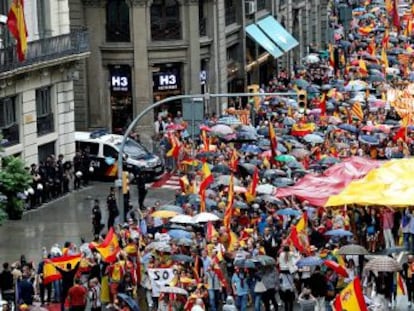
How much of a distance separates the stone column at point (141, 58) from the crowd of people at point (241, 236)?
5848 millimetres

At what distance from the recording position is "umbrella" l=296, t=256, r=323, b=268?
3312cm

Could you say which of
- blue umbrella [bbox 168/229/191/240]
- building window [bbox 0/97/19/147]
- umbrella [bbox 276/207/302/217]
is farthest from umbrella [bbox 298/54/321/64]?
blue umbrella [bbox 168/229/191/240]

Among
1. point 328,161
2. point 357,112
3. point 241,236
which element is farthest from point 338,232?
point 357,112

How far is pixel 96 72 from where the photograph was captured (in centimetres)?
6203

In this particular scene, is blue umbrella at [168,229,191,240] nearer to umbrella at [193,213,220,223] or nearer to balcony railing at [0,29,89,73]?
umbrella at [193,213,220,223]

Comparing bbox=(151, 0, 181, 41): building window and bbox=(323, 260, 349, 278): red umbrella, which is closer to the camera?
bbox=(323, 260, 349, 278): red umbrella

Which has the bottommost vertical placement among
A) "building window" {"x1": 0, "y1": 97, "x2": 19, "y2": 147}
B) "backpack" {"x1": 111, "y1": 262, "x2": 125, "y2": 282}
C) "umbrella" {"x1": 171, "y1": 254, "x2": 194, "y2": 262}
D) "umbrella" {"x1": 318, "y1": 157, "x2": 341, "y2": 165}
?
"backpack" {"x1": 111, "y1": 262, "x2": 125, "y2": 282}

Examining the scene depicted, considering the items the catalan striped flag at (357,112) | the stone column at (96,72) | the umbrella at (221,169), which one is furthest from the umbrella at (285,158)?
the stone column at (96,72)

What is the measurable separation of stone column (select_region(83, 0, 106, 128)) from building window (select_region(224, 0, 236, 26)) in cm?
1040

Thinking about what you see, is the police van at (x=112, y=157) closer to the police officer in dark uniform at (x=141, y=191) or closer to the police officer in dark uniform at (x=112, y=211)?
the police officer in dark uniform at (x=141, y=191)

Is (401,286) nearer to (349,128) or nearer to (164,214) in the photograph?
(164,214)

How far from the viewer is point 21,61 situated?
48750 millimetres

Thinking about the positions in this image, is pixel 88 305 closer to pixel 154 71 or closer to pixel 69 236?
pixel 69 236

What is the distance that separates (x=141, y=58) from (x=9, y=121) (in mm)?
11818
